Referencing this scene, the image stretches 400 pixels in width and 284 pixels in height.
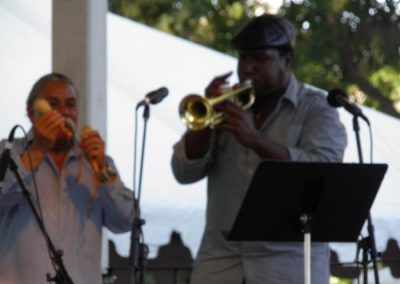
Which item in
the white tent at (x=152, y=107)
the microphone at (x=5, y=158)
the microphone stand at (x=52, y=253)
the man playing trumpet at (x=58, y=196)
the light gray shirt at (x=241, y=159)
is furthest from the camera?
the white tent at (x=152, y=107)

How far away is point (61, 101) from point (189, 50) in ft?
12.0

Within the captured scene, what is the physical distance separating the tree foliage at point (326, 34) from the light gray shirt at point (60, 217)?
42.7ft

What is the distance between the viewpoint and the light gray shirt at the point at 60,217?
19.2ft

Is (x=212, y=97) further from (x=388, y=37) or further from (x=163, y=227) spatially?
(x=388, y=37)

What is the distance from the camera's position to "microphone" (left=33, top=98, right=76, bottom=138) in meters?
5.83

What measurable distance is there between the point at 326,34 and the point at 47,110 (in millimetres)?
13948

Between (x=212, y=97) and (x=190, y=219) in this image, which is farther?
(x=190, y=219)

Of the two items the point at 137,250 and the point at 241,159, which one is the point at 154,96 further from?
the point at 137,250

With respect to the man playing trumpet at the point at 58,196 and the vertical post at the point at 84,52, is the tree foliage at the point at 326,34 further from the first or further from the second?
the man playing trumpet at the point at 58,196

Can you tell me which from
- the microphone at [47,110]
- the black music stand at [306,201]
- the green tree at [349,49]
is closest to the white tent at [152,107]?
the microphone at [47,110]

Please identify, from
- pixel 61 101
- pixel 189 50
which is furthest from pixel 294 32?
pixel 189 50

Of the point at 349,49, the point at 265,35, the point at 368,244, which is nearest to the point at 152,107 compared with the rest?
the point at 265,35

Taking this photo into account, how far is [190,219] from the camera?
337 inches

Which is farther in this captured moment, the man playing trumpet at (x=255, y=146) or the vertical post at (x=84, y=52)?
the vertical post at (x=84, y=52)
